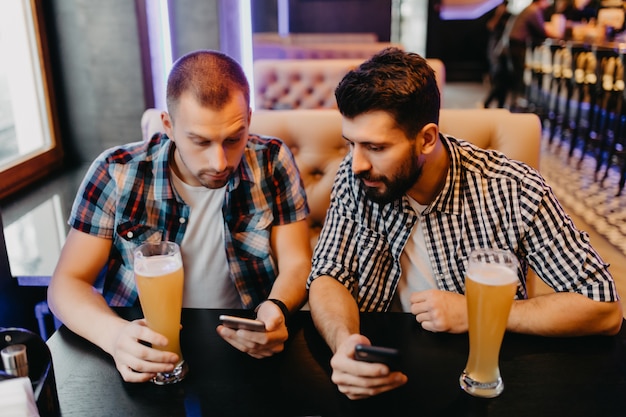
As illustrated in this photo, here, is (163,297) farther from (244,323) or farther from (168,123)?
(168,123)

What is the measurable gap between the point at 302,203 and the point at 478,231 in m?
0.56

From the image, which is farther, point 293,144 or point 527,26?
point 527,26

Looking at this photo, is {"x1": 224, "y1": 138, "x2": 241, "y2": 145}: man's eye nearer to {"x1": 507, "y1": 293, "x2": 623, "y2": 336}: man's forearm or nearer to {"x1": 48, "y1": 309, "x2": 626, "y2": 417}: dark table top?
{"x1": 48, "y1": 309, "x2": 626, "y2": 417}: dark table top

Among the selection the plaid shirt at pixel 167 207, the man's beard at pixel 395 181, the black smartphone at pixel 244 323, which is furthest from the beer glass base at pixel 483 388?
the plaid shirt at pixel 167 207

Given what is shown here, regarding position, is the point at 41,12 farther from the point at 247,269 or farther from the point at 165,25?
the point at 247,269

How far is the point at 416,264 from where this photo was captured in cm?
164

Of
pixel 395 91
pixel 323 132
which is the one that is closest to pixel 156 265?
pixel 395 91

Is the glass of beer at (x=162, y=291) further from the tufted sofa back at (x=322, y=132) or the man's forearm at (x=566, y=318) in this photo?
the tufted sofa back at (x=322, y=132)

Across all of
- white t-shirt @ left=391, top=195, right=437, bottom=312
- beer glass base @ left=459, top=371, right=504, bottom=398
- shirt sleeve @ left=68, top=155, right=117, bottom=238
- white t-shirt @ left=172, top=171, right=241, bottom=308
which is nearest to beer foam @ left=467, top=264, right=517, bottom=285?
beer glass base @ left=459, top=371, right=504, bottom=398

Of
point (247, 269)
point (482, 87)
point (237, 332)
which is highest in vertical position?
point (237, 332)

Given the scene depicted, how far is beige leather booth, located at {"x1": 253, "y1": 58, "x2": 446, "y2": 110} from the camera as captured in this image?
183 inches

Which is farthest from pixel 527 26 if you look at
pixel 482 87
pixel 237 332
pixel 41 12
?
pixel 237 332

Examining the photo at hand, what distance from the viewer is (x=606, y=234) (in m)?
4.13

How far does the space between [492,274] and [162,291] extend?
0.62 meters
